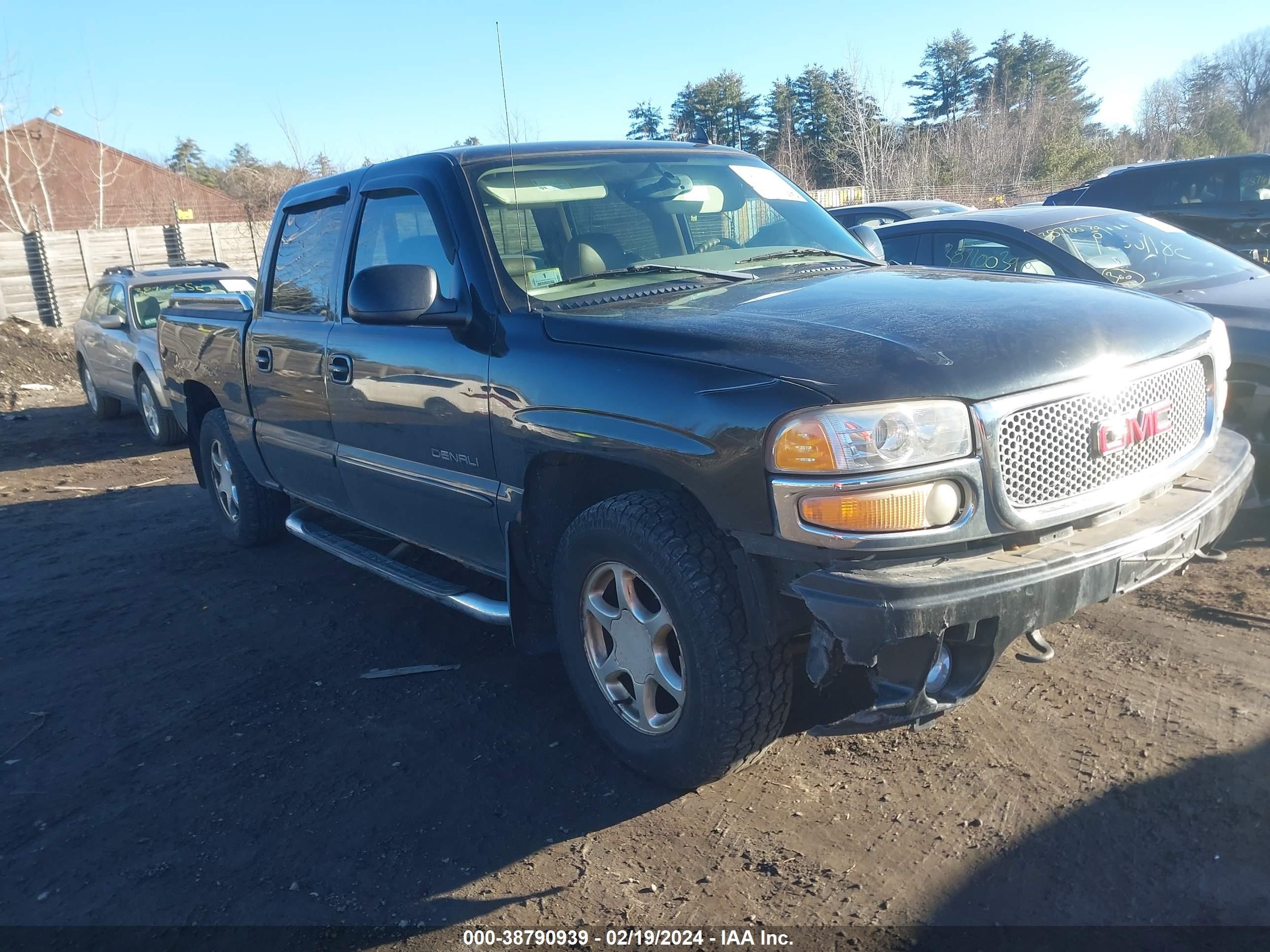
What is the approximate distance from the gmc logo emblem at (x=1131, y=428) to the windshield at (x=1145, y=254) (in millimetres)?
3064

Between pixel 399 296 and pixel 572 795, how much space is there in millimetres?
1761

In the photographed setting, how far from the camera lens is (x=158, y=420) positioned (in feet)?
34.7

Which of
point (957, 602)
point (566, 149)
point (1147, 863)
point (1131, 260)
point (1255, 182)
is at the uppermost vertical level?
point (566, 149)

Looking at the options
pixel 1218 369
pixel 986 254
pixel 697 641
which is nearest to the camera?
pixel 697 641

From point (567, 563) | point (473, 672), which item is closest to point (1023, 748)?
point (567, 563)

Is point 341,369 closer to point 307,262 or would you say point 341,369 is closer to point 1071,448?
point 307,262

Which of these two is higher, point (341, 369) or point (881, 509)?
point (341, 369)

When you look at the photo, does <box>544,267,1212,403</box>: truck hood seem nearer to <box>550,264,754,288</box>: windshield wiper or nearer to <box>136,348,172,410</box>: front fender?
<box>550,264,754,288</box>: windshield wiper

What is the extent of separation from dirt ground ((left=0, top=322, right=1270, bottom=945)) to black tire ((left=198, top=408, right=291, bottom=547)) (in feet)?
4.48

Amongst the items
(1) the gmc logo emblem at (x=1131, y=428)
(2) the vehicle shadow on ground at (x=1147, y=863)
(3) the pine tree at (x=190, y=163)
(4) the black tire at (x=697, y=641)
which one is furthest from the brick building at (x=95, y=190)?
(2) the vehicle shadow on ground at (x=1147, y=863)

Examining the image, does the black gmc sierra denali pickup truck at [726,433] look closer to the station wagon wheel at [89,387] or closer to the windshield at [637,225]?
the windshield at [637,225]

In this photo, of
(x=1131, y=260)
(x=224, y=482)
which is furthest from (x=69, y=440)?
(x=1131, y=260)

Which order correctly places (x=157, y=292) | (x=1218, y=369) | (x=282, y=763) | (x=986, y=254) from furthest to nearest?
1. (x=157, y=292)
2. (x=986, y=254)
3. (x=282, y=763)
4. (x=1218, y=369)

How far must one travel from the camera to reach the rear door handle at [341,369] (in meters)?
4.23
